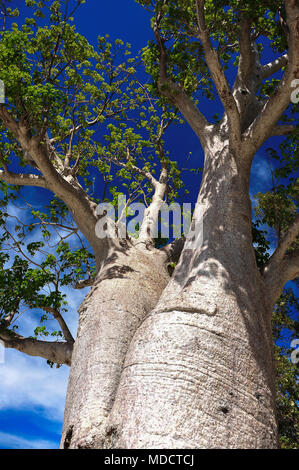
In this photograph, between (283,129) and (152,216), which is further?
(152,216)

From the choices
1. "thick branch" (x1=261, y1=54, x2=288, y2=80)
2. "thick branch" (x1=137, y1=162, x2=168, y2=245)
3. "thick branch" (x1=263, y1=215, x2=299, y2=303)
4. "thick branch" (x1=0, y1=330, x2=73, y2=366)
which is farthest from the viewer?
"thick branch" (x1=261, y1=54, x2=288, y2=80)

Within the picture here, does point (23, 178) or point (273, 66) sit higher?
point (273, 66)

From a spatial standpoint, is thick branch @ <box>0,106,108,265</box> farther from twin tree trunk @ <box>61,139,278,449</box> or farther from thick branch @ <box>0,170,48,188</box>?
twin tree trunk @ <box>61,139,278,449</box>

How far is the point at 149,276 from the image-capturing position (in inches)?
212

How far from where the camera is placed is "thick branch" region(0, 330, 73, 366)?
19.9ft

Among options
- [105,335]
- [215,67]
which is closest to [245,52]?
[215,67]

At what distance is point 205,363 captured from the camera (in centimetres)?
303

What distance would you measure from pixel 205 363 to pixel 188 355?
148 mm

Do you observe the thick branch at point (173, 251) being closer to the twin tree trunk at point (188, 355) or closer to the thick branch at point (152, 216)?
the thick branch at point (152, 216)

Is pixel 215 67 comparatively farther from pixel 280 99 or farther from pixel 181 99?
pixel 181 99

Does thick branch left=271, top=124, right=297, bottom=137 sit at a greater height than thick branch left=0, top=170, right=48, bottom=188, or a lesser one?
greater

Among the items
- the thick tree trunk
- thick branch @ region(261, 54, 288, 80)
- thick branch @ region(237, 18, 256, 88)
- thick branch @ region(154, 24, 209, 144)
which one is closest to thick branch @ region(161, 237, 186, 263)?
thick branch @ region(154, 24, 209, 144)

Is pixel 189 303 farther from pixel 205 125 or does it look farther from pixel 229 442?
pixel 205 125
